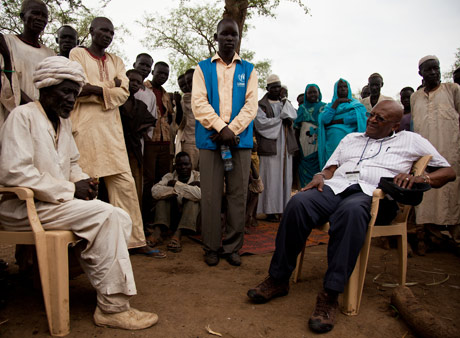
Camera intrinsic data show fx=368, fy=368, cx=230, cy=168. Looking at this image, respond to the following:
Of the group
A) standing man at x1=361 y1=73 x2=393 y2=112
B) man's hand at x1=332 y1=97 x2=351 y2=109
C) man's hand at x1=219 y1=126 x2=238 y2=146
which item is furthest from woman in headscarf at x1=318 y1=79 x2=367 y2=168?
man's hand at x1=219 y1=126 x2=238 y2=146

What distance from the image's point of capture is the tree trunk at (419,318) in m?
2.15

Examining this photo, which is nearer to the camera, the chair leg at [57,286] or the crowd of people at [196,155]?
the chair leg at [57,286]

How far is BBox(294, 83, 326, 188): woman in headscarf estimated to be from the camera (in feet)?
20.7

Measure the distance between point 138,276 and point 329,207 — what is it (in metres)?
1.83

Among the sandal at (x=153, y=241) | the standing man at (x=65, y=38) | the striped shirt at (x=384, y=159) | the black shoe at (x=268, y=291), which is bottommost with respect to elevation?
the sandal at (x=153, y=241)

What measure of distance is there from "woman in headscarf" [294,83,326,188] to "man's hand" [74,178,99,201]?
14.3 ft

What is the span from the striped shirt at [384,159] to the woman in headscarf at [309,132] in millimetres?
3043

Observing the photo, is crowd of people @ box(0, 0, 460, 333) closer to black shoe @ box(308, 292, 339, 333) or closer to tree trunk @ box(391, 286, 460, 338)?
black shoe @ box(308, 292, 339, 333)

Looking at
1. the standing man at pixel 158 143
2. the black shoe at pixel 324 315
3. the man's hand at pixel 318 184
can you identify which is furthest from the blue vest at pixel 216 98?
the black shoe at pixel 324 315

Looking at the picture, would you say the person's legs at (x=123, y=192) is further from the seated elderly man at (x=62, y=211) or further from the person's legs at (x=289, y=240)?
the person's legs at (x=289, y=240)

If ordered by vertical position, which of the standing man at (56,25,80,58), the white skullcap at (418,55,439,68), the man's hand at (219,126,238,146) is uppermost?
the standing man at (56,25,80,58)

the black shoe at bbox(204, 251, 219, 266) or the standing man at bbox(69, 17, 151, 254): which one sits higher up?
the standing man at bbox(69, 17, 151, 254)

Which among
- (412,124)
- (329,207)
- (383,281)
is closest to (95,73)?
(329,207)

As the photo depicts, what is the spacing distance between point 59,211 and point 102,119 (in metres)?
1.51
